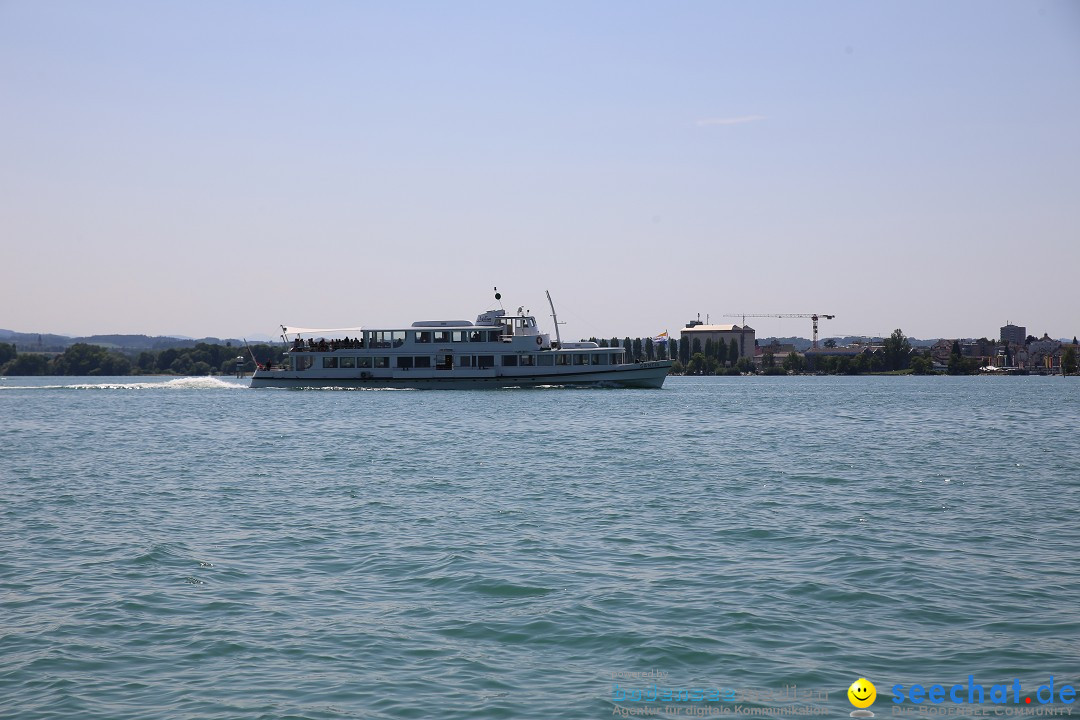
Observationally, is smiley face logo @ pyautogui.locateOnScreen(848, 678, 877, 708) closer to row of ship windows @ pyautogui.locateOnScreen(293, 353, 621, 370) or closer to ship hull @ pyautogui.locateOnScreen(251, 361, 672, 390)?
ship hull @ pyautogui.locateOnScreen(251, 361, 672, 390)

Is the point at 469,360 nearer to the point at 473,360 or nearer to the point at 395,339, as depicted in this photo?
the point at 473,360

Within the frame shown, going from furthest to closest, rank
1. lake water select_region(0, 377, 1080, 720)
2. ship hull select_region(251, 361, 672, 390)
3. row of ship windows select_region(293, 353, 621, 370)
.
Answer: row of ship windows select_region(293, 353, 621, 370)
ship hull select_region(251, 361, 672, 390)
lake water select_region(0, 377, 1080, 720)

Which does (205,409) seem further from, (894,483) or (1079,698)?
(1079,698)

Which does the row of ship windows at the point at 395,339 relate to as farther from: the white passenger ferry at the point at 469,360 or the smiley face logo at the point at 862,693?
the smiley face logo at the point at 862,693

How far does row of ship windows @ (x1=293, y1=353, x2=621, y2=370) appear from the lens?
284 feet

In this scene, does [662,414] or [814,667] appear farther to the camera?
[662,414]

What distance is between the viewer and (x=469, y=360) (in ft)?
285

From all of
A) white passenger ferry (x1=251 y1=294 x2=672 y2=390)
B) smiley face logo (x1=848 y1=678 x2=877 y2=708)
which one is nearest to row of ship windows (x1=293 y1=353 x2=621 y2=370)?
white passenger ferry (x1=251 y1=294 x2=672 y2=390)

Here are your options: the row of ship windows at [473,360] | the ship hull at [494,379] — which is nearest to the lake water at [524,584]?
the ship hull at [494,379]

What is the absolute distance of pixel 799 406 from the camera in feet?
255

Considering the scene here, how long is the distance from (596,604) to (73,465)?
25872 mm

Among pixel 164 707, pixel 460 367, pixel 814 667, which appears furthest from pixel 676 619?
pixel 460 367

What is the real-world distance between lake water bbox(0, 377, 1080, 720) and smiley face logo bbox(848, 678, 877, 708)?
87mm

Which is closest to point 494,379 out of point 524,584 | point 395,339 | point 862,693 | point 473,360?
point 473,360
